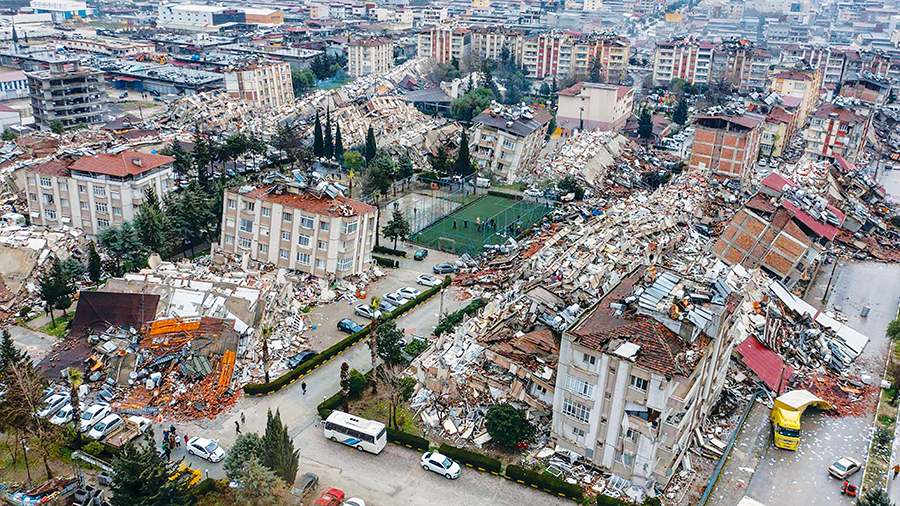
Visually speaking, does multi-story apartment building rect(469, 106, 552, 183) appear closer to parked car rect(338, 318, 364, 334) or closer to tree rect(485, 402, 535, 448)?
parked car rect(338, 318, 364, 334)

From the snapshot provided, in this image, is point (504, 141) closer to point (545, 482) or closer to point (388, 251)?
point (388, 251)

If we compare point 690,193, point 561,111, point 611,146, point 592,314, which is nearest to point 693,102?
point 561,111

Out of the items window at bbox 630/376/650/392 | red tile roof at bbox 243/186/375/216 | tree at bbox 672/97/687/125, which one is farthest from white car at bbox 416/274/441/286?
tree at bbox 672/97/687/125

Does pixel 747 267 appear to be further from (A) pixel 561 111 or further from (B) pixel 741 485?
(A) pixel 561 111

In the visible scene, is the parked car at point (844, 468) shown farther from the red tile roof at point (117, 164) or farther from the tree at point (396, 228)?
the red tile roof at point (117, 164)

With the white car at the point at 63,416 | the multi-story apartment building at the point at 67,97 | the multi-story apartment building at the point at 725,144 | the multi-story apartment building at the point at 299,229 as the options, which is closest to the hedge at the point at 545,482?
the white car at the point at 63,416
